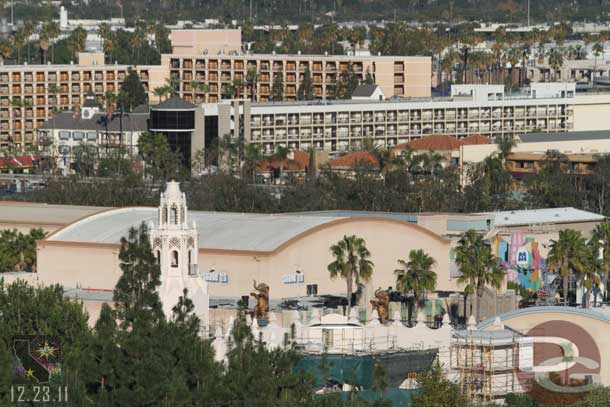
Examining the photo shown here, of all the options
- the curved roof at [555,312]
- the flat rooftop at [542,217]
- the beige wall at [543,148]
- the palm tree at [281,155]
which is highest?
the beige wall at [543,148]

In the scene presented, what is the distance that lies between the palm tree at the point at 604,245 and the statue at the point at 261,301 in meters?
15.5

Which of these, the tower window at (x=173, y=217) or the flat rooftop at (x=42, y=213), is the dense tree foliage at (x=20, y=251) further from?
the tower window at (x=173, y=217)

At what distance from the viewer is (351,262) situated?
8988 centimetres

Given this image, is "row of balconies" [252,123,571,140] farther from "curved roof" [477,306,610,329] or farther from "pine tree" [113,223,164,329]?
"pine tree" [113,223,164,329]

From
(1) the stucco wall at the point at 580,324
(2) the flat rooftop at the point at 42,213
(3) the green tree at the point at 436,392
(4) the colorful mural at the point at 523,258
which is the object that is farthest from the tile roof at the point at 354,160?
(3) the green tree at the point at 436,392

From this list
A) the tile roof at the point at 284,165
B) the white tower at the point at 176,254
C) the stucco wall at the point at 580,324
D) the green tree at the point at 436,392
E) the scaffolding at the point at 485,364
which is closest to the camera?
the green tree at the point at 436,392

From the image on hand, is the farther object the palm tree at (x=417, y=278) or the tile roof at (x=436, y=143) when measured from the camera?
the tile roof at (x=436, y=143)

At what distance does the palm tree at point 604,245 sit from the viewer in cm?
9619

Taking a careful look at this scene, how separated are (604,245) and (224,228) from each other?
1543 cm

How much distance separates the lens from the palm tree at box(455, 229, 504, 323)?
89875mm

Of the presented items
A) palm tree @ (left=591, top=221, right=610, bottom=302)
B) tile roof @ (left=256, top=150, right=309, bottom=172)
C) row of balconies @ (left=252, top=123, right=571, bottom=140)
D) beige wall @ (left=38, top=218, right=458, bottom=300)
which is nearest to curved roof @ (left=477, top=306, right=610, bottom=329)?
beige wall @ (left=38, top=218, right=458, bottom=300)

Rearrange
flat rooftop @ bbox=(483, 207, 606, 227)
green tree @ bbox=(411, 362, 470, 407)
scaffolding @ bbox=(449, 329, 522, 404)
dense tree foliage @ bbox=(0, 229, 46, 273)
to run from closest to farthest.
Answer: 1. green tree @ bbox=(411, 362, 470, 407)
2. scaffolding @ bbox=(449, 329, 522, 404)
3. dense tree foliage @ bbox=(0, 229, 46, 273)
4. flat rooftop @ bbox=(483, 207, 606, 227)

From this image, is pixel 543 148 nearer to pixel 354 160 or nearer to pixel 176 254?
pixel 354 160

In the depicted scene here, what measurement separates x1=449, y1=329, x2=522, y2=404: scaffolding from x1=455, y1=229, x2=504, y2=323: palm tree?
14.4m
